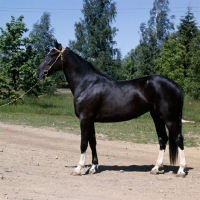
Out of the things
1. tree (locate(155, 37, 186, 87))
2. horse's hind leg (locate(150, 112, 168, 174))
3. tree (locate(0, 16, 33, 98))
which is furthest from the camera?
tree (locate(155, 37, 186, 87))

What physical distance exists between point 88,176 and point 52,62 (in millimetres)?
2340

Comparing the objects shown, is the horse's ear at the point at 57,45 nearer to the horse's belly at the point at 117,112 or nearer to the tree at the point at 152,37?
the horse's belly at the point at 117,112

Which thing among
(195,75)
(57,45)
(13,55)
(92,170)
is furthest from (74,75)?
(195,75)

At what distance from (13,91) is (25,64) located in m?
2.04

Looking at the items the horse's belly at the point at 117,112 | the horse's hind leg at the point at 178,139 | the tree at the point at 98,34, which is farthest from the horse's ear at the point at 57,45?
the tree at the point at 98,34

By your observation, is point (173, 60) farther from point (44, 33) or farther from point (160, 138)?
point (160, 138)

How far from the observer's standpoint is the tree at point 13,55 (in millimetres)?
30781

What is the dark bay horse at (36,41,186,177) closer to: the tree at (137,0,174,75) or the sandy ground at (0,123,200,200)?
the sandy ground at (0,123,200,200)

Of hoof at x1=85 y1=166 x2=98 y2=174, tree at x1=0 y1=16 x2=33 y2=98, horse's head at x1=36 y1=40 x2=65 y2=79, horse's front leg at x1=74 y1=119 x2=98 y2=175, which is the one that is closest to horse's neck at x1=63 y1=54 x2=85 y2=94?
horse's head at x1=36 y1=40 x2=65 y2=79

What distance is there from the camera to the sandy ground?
23.0 ft

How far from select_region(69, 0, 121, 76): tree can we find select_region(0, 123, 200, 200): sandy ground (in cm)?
4396

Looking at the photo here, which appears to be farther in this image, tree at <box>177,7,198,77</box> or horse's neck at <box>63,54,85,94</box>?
tree at <box>177,7,198,77</box>

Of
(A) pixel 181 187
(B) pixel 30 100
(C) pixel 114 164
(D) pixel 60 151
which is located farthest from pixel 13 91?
(A) pixel 181 187

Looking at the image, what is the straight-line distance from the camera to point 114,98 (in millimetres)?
8828
